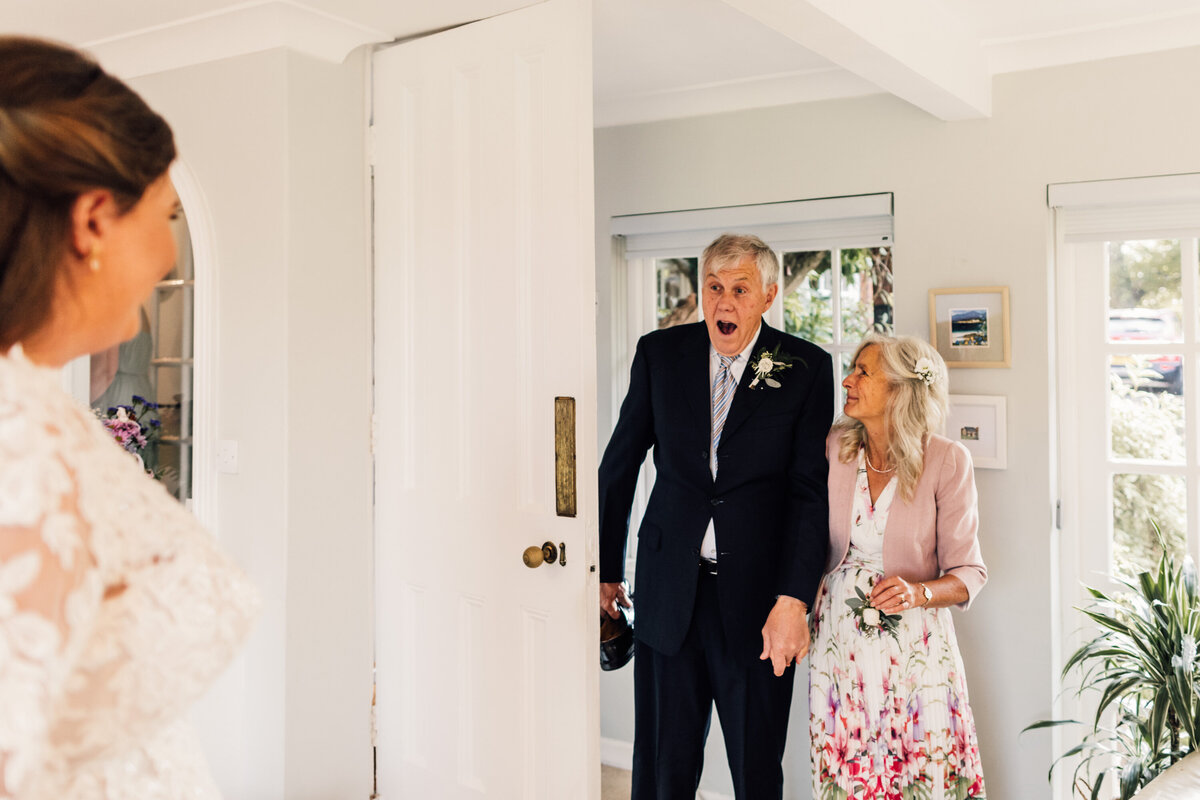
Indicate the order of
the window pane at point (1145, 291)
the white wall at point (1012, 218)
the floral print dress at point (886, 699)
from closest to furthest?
the floral print dress at point (886, 699), the white wall at point (1012, 218), the window pane at point (1145, 291)

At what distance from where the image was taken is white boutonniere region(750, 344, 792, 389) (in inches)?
94.7

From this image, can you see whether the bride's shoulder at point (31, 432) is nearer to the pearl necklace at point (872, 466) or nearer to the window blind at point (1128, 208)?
the pearl necklace at point (872, 466)

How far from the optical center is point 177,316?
2834 mm

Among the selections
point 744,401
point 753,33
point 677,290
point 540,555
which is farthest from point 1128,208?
point 540,555

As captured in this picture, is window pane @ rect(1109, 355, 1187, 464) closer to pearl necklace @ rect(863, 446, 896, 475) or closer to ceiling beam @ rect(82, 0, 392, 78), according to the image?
pearl necklace @ rect(863, 446, 896, 475)

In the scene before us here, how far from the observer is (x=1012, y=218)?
2.80 meters

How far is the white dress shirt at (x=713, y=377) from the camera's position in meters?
2.40

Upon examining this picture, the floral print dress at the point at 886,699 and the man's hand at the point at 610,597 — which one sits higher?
the man's hand at the point at 610,597

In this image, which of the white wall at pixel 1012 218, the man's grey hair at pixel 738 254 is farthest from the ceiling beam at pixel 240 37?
the white wall at pixel 1012 218

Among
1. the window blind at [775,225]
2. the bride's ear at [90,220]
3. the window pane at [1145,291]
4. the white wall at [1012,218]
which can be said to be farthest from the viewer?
the window blind at [775,225]

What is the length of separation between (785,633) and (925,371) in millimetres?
799

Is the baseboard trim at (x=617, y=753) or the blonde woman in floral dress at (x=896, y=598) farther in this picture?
the baseboard trim at (x=617, y=753)

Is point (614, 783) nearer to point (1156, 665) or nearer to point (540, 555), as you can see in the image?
point (540, 555)

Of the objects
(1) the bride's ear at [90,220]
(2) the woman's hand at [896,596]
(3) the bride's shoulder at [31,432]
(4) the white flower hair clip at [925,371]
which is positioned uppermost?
(1) the bride's ear at [90,220]
